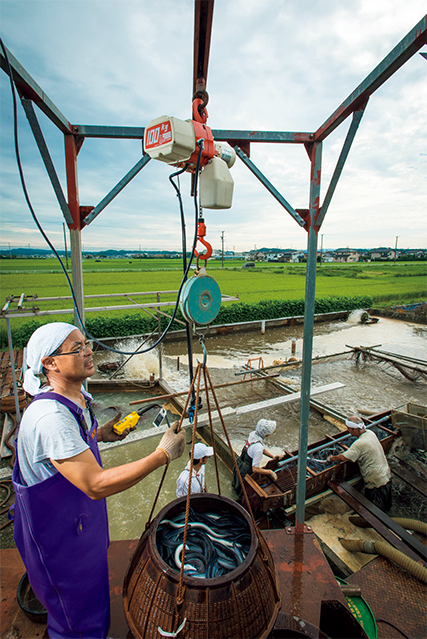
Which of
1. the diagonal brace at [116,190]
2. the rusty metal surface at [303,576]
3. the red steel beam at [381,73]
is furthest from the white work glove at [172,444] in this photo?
the red steel beam at [381,73]

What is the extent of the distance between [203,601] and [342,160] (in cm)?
272

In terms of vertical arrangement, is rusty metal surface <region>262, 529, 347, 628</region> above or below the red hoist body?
below

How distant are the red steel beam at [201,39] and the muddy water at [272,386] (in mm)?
4804

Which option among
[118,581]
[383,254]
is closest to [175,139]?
[118,581]

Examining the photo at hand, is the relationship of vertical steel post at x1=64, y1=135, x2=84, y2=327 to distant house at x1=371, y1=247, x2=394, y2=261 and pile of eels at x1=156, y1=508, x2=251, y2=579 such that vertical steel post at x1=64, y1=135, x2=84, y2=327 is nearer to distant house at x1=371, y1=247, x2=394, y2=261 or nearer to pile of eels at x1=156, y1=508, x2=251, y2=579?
pile of eels at x1=156, y1=508, x2=251, y2=579

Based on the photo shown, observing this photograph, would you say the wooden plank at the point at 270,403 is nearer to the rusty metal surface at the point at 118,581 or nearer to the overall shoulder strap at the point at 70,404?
the rusty metal surface at the point at 118,581

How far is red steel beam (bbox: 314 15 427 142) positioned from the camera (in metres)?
1.55

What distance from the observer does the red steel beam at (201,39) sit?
70.6 inches

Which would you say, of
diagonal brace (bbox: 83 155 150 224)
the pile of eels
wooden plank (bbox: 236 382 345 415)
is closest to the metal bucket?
the pile of eels

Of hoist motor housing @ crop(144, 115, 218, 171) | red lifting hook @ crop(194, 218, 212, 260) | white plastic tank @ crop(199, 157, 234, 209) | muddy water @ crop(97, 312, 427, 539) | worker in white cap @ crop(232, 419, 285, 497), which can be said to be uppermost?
hoist motor housing @ crop(144, 115, 218, 171)

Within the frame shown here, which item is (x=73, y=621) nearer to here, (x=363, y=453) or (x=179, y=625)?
(x=179, y=625)

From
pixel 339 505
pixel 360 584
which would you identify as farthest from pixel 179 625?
pixel 339 505

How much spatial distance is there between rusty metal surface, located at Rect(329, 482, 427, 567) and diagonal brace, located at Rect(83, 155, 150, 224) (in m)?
4.38

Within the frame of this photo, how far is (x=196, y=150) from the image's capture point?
1955 millimetres
